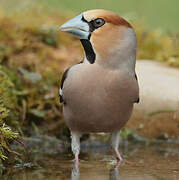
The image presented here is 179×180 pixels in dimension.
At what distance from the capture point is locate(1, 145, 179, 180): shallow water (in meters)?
3.90

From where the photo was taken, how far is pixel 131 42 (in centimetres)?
452

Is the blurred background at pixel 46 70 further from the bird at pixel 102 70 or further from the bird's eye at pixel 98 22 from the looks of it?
the bird's eye at pixel 98 22

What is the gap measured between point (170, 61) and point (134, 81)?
2481mm

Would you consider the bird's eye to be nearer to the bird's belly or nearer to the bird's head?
the bird's head

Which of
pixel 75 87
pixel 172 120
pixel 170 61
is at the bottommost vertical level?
pixel 172 120

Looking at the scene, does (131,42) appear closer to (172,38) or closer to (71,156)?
(71,156)

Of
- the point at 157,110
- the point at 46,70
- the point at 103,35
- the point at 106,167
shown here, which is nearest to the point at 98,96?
the point at 103,35

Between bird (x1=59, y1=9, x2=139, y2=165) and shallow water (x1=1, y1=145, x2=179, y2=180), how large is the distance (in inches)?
20.0

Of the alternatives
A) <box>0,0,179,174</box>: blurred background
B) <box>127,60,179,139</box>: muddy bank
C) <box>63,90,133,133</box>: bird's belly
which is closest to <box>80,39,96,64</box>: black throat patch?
<box>63,90,133,133</box>: bird's belly

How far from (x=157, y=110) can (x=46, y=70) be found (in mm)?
1741

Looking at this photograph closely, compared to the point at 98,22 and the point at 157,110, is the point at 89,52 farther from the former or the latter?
the point at 157,110

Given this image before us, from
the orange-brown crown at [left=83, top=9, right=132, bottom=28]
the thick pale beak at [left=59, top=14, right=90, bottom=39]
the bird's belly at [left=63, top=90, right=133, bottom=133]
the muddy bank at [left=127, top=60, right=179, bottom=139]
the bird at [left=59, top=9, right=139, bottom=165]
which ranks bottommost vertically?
the muddy bank at [left=127, top=60, right=179, bottom=139]

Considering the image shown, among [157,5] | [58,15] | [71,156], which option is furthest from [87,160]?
[157,5]

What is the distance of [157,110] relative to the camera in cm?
621
